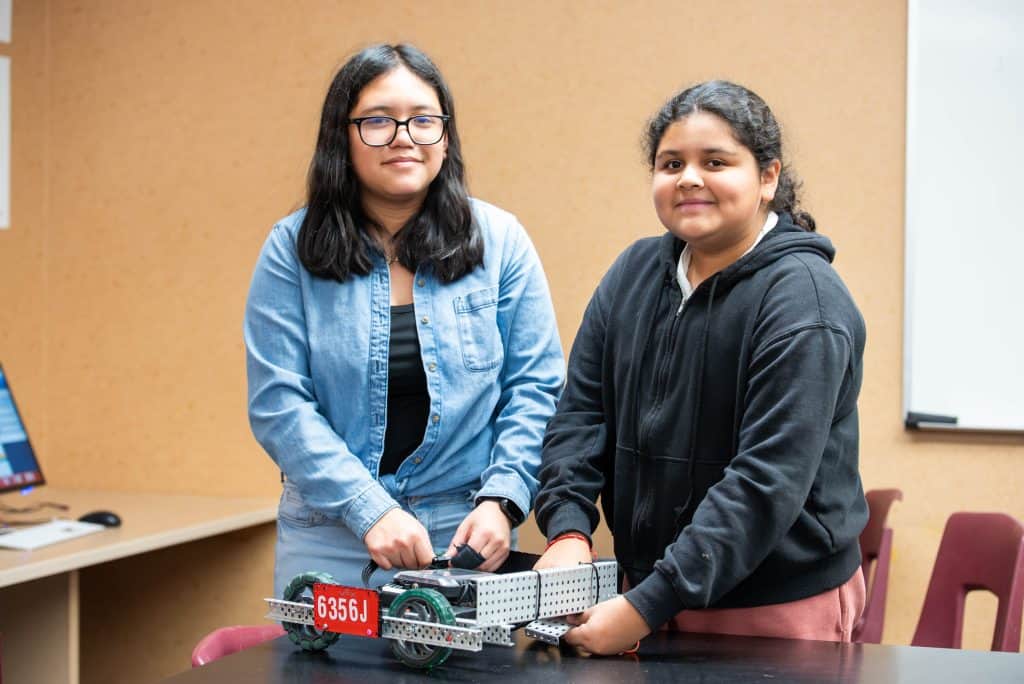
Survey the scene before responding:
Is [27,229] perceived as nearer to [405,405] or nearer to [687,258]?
[405,405]

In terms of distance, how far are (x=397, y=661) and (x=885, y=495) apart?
151 cm

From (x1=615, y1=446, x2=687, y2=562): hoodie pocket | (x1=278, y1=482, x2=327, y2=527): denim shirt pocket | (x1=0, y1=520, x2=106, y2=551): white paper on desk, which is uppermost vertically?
(x1=615, y1=446, x2=687, y2=562): hoodie pocket

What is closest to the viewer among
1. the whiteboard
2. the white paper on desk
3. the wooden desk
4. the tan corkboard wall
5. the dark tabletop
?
the dark tabletop

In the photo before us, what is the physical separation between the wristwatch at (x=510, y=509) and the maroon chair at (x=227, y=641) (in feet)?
1.30

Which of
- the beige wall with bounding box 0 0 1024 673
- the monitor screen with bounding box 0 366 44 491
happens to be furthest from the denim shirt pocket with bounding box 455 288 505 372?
the monitor screen with bounding box 0 366 44 491

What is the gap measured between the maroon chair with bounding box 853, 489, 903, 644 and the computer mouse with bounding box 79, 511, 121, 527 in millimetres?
1761

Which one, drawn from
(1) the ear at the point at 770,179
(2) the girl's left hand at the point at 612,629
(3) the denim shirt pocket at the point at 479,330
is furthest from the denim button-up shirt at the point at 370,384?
(1) the ear at the point at 770,179

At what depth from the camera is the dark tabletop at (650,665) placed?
4.18ft

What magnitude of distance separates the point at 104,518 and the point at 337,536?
1064 mm

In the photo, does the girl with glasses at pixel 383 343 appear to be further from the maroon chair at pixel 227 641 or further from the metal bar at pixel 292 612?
the metal bar at pixel 292 612

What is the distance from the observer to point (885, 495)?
2.50 meters

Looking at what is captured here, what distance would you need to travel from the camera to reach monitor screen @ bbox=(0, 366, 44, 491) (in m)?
2.72

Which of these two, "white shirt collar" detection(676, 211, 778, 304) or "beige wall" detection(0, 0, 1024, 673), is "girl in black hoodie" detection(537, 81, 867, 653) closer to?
"white shirt collar" detection(676, 211, 778, 304)

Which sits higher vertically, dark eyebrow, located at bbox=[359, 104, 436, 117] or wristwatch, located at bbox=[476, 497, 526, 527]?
dark eyebrow, located at bbox=[359, 104, 436, 117]
